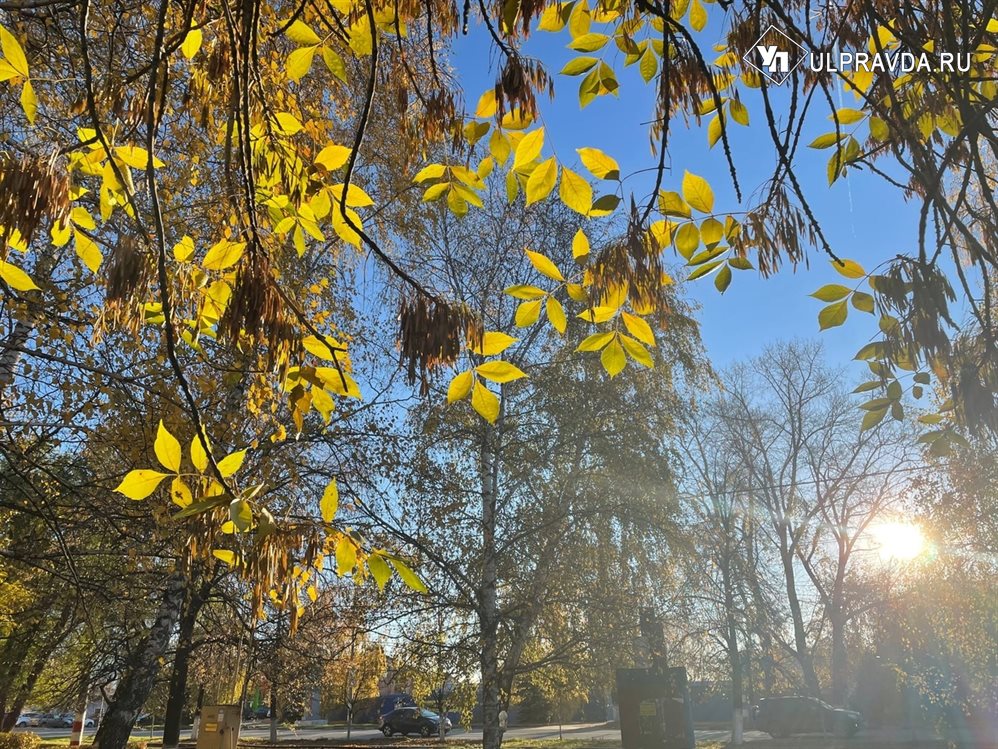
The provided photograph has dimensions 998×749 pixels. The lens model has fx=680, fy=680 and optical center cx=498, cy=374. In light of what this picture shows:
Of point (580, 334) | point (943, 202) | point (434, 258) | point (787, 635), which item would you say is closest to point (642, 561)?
point (580, 334)

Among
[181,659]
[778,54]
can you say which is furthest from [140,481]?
[181,659]

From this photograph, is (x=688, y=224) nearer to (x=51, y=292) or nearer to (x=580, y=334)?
(x=51, y=292)

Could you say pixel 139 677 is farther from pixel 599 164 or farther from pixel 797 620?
pixel 797 620

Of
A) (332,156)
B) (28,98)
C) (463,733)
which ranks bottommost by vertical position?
(463,733)

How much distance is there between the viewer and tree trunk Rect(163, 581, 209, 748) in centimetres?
1027

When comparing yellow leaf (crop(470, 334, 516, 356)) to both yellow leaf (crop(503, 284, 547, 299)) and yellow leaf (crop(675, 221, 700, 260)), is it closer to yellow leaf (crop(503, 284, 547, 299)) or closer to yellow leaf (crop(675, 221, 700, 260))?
yellow leaf (crop(503, 284, 547, 299))

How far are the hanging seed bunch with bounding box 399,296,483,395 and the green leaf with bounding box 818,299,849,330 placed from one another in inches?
34.5

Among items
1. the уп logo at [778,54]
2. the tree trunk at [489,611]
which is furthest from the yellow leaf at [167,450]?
the tree trunk at [489,611]

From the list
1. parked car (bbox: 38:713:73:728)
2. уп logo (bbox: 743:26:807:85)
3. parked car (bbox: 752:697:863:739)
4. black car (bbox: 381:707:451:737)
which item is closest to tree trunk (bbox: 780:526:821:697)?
parked car (bbox: 752:697:863:739)

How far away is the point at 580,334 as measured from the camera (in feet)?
31.1

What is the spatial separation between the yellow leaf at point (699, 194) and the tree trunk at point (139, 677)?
7189 mm

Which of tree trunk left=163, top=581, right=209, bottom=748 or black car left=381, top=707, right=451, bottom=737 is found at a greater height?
tree trunk left=163, top=581, right=209, bottom=748

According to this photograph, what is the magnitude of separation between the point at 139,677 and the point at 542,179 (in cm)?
839

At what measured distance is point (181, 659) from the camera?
12289 millimetres
